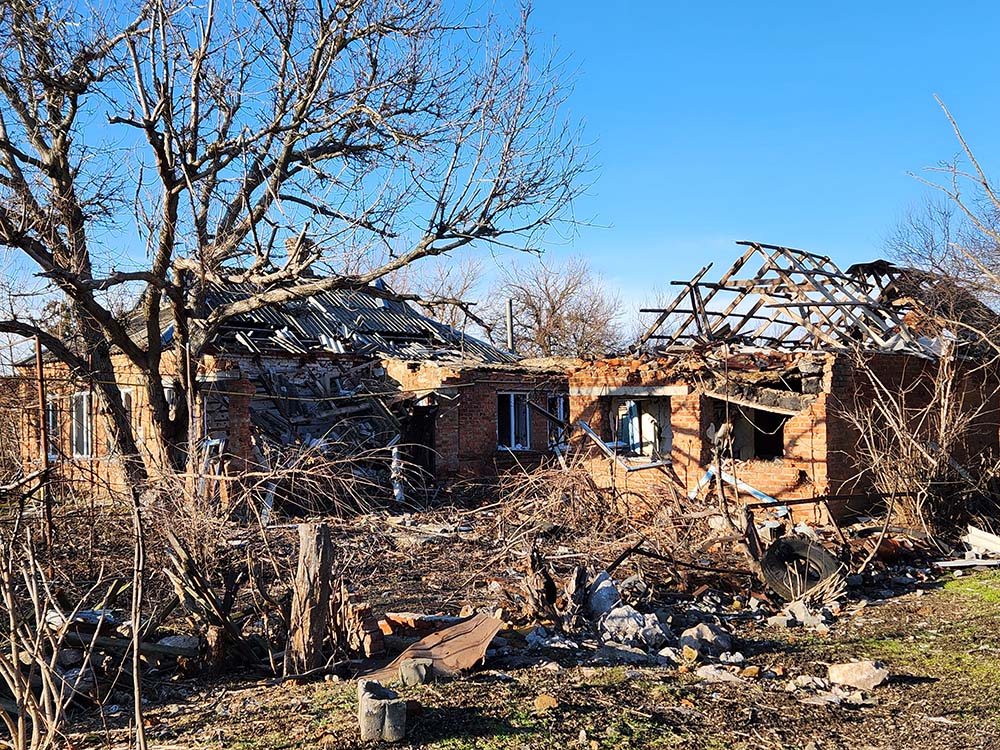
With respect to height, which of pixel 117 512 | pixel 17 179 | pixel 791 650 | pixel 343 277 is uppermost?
pixel 17 179

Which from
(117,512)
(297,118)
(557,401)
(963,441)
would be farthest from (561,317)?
(117,512)

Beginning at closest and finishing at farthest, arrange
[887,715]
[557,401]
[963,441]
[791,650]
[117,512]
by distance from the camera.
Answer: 1. [887,715]
2. [791,650]
3. [117,512]
4. [963,441]
5. [557,401]

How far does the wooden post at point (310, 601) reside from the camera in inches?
236

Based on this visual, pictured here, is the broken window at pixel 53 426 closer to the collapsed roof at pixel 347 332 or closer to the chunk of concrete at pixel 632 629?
the collapsed roof at pixel 347 332

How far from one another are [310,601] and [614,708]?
7.22 feet

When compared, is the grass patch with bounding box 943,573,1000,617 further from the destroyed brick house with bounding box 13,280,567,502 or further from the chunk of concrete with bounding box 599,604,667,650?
the destroyed brick house with bounding box 13,280,567,502

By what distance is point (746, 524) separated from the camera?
8875 mm

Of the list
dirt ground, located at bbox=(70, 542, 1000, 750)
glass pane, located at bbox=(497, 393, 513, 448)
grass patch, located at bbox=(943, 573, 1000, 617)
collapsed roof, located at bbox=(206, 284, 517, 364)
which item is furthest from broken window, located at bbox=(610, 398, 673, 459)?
dirt ground, located at bbox=(70, 542, 1000, 750)

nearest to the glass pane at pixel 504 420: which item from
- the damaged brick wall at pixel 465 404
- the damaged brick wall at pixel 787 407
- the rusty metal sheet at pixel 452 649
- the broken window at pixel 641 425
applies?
the damaged brick wall at pixel 465 404

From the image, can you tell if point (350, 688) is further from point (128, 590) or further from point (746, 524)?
point (746, 524)

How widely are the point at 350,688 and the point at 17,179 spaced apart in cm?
766

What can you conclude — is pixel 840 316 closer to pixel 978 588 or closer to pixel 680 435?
pixel 680 435

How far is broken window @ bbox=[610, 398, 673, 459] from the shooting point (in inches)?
603

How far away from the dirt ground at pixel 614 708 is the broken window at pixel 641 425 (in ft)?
26.6
